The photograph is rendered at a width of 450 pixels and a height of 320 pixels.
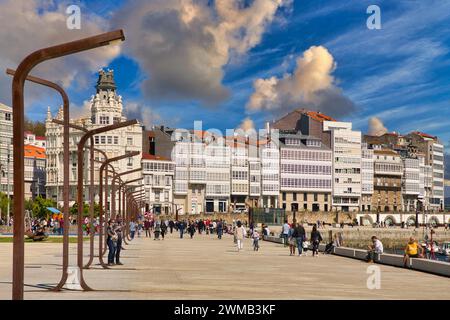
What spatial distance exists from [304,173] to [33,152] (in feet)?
166

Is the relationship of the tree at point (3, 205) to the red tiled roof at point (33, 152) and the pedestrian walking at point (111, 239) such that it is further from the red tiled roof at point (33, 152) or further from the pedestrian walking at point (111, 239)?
the pedestrian walking at point (111, 239)

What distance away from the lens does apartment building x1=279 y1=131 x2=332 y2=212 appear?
529 feet

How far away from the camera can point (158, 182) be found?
150500 millimetres

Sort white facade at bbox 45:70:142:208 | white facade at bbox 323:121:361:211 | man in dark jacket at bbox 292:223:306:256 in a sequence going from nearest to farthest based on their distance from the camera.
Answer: man in dark jacket at bbox 292:223:306:256, white facade at bbox 45:70:142:208, white facade at bbox 323:121:361:211

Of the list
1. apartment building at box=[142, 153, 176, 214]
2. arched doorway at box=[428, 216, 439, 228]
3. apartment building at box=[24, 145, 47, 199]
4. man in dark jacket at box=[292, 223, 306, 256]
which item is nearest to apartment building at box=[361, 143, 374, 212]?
arched doorway at box=[428, 216, 439, 228]

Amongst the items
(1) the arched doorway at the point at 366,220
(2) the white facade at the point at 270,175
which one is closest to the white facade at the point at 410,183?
(1) the arched doorway at the point at 366,220

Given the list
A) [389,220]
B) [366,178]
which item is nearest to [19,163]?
[389,220]

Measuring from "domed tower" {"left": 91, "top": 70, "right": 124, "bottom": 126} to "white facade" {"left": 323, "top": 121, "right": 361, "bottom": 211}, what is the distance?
43.4 metres

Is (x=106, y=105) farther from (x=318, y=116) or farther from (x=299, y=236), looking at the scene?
(x=299, y=236)

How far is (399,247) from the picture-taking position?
12488 cm

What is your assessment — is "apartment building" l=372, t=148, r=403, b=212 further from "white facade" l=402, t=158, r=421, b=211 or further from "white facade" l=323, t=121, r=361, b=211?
"white facade" l=323, t=121, r=361, b=211

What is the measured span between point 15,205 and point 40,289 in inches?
293
